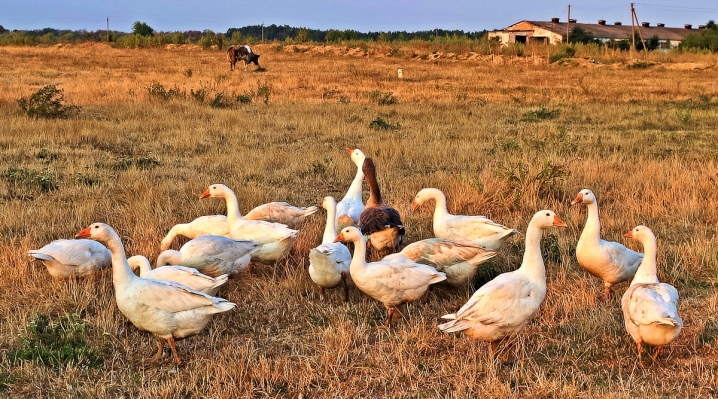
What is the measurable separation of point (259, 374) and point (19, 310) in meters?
2.23

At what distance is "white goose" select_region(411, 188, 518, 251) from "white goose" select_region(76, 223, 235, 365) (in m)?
2.65

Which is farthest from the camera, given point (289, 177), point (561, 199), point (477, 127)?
point (477, 127)

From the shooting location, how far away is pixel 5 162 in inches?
428

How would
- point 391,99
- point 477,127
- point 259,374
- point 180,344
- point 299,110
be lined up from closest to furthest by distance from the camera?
point 259,374
point 180,344
point 477,127
point 299,110
point 391,99

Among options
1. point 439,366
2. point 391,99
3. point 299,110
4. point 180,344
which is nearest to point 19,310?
point 180,344

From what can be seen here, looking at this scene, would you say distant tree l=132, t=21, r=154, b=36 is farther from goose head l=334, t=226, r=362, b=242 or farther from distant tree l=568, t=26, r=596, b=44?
goose head l=334, t=226, r=362, b=242

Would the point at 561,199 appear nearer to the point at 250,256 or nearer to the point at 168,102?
the point at 250,256

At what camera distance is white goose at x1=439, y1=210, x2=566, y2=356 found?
4.56 metres

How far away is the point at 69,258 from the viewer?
596 cm

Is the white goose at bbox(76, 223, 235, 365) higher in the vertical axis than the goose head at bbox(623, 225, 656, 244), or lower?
lower

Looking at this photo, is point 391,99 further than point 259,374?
Yes

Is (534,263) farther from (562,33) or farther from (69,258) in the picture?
(562,33)

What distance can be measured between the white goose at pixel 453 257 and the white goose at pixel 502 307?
0.97 m

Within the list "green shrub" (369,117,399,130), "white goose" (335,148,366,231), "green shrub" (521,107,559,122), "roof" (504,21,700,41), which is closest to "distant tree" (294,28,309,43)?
"roof" (504,21,700,41)
